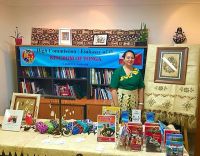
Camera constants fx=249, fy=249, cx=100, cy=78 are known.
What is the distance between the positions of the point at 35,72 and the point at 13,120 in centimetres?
216

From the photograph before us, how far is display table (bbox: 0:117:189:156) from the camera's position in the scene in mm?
1972

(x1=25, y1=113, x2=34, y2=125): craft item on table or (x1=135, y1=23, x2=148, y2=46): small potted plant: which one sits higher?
(x1=135, y1=23, x2=148, y2=46): small potted plant

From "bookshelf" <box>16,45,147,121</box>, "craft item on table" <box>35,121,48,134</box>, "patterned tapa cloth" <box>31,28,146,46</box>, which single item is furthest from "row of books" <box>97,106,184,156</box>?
"patterned tapa cloth" <box>31,28,146,46</box>

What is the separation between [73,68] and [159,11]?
175cm

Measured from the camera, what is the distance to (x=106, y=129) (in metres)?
2.17

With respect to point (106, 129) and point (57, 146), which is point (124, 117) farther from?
point (57, 146)

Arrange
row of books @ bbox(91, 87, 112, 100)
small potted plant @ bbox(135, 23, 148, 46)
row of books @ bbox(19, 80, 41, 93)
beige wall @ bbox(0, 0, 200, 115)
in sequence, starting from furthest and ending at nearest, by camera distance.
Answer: row of books @ bbox(19, 80, 41, 93) → row of books @ bbox(91, 87, 112, 100) → beige wall @ bbox(0, 0, 200, 115) → small potted plant @ bbox(135, 23, 148, 46)

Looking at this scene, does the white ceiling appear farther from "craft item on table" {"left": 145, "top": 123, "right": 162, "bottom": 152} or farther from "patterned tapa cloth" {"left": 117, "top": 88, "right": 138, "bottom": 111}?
"craft item on table" {"left": 145, "top": 123, "right": 162, "bottom": 152}

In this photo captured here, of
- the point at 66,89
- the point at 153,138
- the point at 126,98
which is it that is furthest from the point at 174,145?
the point at 66,89

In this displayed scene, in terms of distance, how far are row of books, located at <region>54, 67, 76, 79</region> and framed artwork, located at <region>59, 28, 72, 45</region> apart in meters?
0.46

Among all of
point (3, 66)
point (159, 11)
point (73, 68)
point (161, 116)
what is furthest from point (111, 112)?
point (3, 66)

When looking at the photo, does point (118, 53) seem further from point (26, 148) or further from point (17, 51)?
point (26, 148)

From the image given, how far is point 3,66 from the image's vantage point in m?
4.41

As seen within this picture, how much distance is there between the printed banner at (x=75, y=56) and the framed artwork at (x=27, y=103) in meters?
1.73
